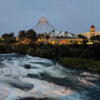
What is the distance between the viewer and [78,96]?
5629 mm

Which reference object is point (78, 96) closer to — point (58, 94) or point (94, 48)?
point (58, 94)

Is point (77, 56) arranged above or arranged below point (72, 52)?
below

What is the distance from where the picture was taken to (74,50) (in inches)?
678

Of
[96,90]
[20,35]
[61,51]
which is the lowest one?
[96,90]

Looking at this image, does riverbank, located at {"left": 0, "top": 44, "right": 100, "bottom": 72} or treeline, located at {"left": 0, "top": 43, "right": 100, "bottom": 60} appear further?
treeline, located at {"left": 0, "top": 43, "right": 100, "bottom": 60}

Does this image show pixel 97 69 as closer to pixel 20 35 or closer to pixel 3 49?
pixel 3 49

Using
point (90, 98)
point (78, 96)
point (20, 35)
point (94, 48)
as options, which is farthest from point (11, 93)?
point (20, 35)

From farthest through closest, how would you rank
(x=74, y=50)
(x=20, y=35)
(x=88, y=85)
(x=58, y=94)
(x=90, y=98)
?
(x=20, y=35) < (x=74, y=50) < (x=88, y=85) < (x=58, y=94) < (x=90, y=98)

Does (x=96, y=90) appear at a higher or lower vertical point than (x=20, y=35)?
lower

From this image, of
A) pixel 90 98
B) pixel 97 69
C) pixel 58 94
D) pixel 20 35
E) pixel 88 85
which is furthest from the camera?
pixel 20 35

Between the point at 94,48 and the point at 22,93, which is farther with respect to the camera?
the point at 94,48

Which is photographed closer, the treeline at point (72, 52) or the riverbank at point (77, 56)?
the riverbank at point (77, 56)

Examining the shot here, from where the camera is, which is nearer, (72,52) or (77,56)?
(77,56)

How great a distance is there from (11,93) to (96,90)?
15.6ft
